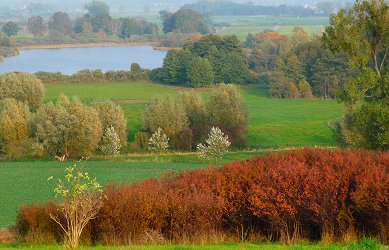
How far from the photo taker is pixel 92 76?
88.6m

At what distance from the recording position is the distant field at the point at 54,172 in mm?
27516

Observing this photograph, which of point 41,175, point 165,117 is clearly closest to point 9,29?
point 165,117

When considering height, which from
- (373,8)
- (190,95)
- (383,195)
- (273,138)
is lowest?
(273,138)

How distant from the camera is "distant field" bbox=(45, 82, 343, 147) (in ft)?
180

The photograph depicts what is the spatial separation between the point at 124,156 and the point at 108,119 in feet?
16.9

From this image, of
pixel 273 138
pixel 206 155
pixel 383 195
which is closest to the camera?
pixel 383 195

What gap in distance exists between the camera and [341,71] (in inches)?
3068

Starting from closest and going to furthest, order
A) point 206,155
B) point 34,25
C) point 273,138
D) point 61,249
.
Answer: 1. point 61,249
2. point 206,155
3. point 273,138
4. point 34,25

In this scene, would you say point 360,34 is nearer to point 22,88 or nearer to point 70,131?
point 70,131

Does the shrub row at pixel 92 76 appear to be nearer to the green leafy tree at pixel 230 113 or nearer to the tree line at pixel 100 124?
the tree line at pixel 100 124

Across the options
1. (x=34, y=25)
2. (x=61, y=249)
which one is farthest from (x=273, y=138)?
(x=34, y=25)

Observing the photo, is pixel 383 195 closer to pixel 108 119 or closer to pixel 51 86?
pixel 108 119

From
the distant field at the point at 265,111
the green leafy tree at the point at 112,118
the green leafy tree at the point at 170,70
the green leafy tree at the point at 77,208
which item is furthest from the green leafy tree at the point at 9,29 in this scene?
the green leafy tree at the point at 77,208

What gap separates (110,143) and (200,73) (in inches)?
1569
